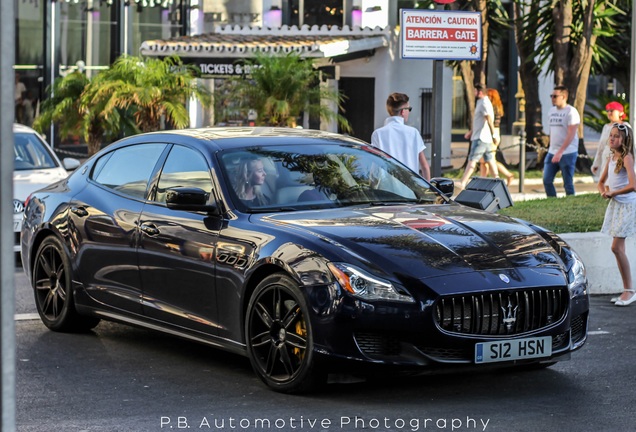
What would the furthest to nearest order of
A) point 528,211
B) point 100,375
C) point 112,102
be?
point 112,102 < point 528,211 < point 100,375

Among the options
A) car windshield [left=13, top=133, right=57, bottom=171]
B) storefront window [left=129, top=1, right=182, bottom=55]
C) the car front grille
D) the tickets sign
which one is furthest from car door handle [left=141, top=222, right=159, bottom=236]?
storefront window [left=129, top=1, right=182, bottom=55]

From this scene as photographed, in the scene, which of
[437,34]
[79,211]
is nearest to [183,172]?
[79,211]

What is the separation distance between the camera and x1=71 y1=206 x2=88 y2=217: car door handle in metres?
8.88

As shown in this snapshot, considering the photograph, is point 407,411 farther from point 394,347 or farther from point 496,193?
point 496,193

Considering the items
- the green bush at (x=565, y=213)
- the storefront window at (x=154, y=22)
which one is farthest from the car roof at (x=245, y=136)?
the storefront window at (x=154, y=22)

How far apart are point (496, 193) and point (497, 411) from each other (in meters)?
3.69

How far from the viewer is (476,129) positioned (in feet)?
69.3

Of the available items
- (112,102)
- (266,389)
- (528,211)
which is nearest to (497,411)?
(266,389)

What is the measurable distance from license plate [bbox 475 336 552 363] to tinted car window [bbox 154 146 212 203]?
6.74ft

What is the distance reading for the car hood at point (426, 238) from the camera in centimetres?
694

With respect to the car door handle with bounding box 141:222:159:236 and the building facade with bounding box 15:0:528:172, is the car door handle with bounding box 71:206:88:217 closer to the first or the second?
the car door handle with bounding box 141:222:159:236

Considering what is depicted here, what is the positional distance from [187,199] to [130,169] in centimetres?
120

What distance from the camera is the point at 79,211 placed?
895 cm

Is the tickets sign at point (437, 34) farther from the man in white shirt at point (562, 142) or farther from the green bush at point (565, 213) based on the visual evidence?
the man in white shirt at point (562, 142)
